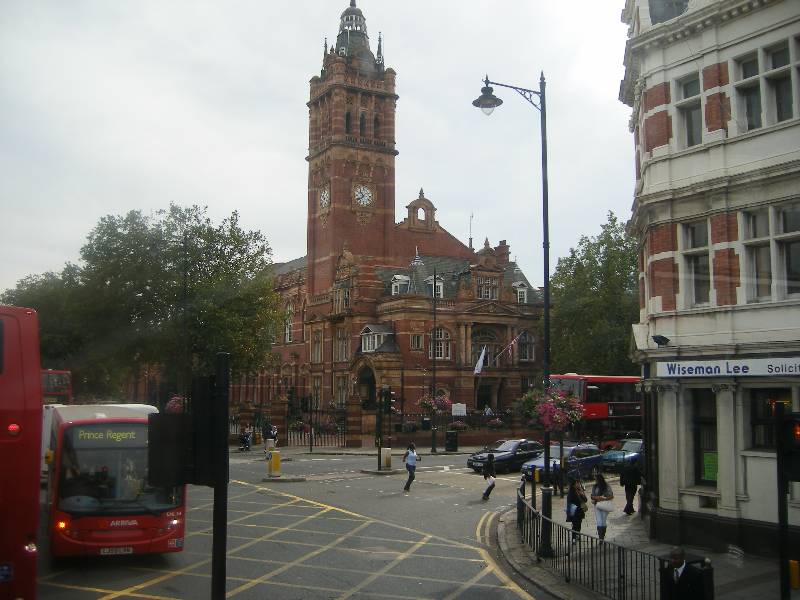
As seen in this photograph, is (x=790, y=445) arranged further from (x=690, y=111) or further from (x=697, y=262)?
(x=690, y=111)

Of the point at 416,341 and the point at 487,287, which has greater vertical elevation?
the point at 487,287

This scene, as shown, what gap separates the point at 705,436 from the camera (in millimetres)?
17016

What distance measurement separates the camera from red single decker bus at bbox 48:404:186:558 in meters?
13.6

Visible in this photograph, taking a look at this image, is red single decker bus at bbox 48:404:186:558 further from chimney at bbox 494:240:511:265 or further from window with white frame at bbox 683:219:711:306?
chimney at bbox 494:240:511:265

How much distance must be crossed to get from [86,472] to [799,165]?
14.4 meters

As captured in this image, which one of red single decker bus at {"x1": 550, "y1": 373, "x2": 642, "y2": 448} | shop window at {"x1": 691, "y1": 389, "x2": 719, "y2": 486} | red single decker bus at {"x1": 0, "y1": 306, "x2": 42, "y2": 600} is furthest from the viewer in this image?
red single decker bus at {"x1": 550, "y1": 373, "x2": 642, "y2": 448}

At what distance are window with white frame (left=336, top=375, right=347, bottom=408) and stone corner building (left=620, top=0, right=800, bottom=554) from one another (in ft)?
157

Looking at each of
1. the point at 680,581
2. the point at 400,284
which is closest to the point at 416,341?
the point at 400,284

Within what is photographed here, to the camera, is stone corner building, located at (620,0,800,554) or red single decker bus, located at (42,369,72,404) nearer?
stone corner building, located at (620,0,800,554)

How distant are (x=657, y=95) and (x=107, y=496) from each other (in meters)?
14.5

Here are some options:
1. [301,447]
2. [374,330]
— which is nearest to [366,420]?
[301,447]

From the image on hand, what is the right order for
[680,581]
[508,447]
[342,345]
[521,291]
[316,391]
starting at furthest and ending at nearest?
1. [316,391]
2. [521,291]
3. [342,345]
4. [508,447]
5. [680,581]

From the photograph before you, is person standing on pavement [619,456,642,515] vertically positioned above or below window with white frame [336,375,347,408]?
below

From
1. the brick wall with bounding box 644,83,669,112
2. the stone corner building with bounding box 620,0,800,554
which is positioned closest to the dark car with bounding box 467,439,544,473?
the stone corner building with bounding box 620,0,800,554
